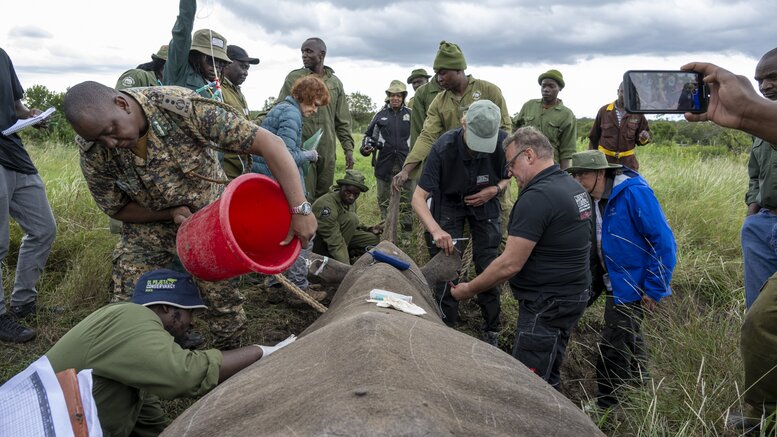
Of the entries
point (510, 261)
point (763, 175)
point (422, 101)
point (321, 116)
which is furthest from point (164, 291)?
point (422, 101)

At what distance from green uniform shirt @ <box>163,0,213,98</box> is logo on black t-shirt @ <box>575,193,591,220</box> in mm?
2896

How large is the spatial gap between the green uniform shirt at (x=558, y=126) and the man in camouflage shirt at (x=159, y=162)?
16.5ft

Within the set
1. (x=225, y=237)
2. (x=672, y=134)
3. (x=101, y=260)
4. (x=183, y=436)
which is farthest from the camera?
(x=672, y=134)

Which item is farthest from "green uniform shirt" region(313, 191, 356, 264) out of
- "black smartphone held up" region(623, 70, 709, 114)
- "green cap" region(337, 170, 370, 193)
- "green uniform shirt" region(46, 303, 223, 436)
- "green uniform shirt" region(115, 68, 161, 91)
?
"black smartphone held up" region(623, 70, 709, 114)

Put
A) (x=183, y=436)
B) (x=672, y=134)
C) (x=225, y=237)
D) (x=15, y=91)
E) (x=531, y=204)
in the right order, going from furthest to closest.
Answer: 1. (x=672, y=134)
2. (x=15, y=91)
3. (x=531, y=204)
4. (x=225, y=237)
5. (x=183, y=436)

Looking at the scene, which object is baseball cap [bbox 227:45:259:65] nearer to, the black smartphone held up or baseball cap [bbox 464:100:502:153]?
baseball cap [bbox 464:100:502:153]

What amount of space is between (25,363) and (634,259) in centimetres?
410

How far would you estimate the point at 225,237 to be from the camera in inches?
115

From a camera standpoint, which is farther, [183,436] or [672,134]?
[672,134]

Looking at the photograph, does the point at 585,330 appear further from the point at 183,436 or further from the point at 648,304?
the point at 183,436

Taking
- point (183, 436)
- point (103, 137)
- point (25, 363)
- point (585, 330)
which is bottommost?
point (585, 330)

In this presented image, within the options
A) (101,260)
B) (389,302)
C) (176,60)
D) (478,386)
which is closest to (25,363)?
(101,260)

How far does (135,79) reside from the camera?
16.5ft

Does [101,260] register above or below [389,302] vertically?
below
